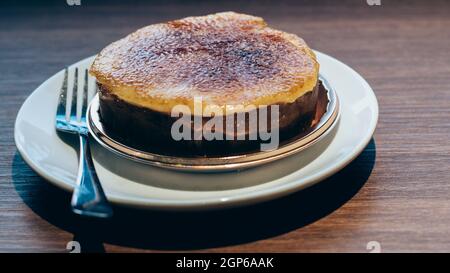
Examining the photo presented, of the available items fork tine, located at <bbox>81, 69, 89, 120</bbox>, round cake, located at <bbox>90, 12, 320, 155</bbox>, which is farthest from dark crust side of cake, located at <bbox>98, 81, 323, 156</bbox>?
fork tine, located at <bbox>81, 69, 89, 120</bbox>

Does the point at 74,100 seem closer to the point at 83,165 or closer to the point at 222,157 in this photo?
the point at 83,165

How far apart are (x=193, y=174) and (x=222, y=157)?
0.05m

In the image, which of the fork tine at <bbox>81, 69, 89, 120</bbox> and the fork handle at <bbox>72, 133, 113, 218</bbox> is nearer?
the fork handle at <bbox>72, 133, 113, 218</bbox>

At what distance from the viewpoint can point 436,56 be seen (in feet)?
4.37

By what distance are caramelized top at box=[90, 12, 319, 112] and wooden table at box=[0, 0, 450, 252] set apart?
169 millimetres

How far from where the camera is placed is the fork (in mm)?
689

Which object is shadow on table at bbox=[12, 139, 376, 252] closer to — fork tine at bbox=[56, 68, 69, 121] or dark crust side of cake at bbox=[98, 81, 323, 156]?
dark crust side of cake at bbox=[98, 81, 323, 156]

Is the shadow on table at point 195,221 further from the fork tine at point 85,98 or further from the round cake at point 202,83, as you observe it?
the fork tine at point 85,98

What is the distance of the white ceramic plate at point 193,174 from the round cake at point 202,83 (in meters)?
0.04

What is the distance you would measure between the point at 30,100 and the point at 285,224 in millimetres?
586
